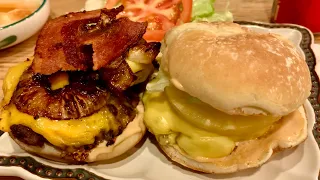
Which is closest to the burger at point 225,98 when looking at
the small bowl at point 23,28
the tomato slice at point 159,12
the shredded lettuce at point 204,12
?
the tomato slice at point 159,12

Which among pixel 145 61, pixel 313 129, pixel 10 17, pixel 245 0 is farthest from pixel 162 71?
pixel 245 0

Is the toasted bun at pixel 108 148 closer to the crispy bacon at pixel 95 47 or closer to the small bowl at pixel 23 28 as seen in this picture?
the crispy bacon at pixel 95 47

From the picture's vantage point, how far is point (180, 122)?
175 centimetres

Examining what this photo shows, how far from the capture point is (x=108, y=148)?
1.75 m

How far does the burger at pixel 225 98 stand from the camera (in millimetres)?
1587

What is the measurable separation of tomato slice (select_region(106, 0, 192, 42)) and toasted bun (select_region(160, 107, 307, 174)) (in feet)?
3.71

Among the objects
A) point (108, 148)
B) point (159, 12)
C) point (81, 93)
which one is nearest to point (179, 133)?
point (108, 148)

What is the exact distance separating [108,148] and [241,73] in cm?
63

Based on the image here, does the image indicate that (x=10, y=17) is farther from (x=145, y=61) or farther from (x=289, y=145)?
(x=289, y=145)

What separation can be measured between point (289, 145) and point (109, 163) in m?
0.77

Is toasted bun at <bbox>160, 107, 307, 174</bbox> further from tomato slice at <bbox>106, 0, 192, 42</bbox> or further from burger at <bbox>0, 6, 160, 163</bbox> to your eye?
tomato slice at <bbox>106, 0, 192, 42</bbox>

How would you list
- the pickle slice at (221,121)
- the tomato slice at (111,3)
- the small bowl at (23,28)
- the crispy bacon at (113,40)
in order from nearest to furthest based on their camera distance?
the pickle slice at (221,121) < the crispy bacon at (113,40) < the small bowl at (23,28) < the tomato slice at (111,3)

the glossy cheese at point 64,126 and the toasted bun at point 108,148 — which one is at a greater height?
the glossy cheese at point 64,126

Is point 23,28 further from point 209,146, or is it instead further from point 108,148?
point 209,146
